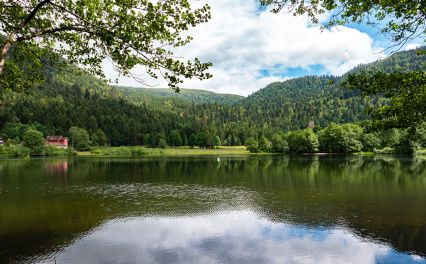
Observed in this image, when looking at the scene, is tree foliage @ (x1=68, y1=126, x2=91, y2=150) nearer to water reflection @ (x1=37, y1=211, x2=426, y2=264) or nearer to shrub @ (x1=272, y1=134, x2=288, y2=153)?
shrub @ (x1=272, y1=134, x2=288, y2=153)

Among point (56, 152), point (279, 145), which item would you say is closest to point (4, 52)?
point (56, 152)

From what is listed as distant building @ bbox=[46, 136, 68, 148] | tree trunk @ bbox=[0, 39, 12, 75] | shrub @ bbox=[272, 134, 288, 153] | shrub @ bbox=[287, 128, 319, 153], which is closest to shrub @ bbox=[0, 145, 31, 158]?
tree trunk @ bbox=[0, 39, 12, 75]

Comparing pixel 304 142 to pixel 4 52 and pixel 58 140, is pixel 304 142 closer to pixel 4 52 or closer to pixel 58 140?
pixel 58 140

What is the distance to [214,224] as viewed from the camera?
2466 cm

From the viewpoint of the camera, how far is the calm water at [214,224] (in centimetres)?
1817

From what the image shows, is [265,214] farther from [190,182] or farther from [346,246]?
[190,182]

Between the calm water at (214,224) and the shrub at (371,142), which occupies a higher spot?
the shrub at (371,142)

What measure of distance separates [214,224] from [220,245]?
15.9 ft

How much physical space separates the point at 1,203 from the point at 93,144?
145592mm

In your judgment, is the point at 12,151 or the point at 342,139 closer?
the point at 12,151

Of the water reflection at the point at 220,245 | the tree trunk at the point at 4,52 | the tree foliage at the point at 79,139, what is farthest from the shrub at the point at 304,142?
the tree trunk at the point at 4,52

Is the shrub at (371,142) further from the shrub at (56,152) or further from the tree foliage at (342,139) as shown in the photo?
the shrub at (56,152)

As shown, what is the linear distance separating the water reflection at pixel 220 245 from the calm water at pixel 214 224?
0.06 metres

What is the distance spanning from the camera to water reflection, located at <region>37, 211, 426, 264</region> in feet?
57.5
